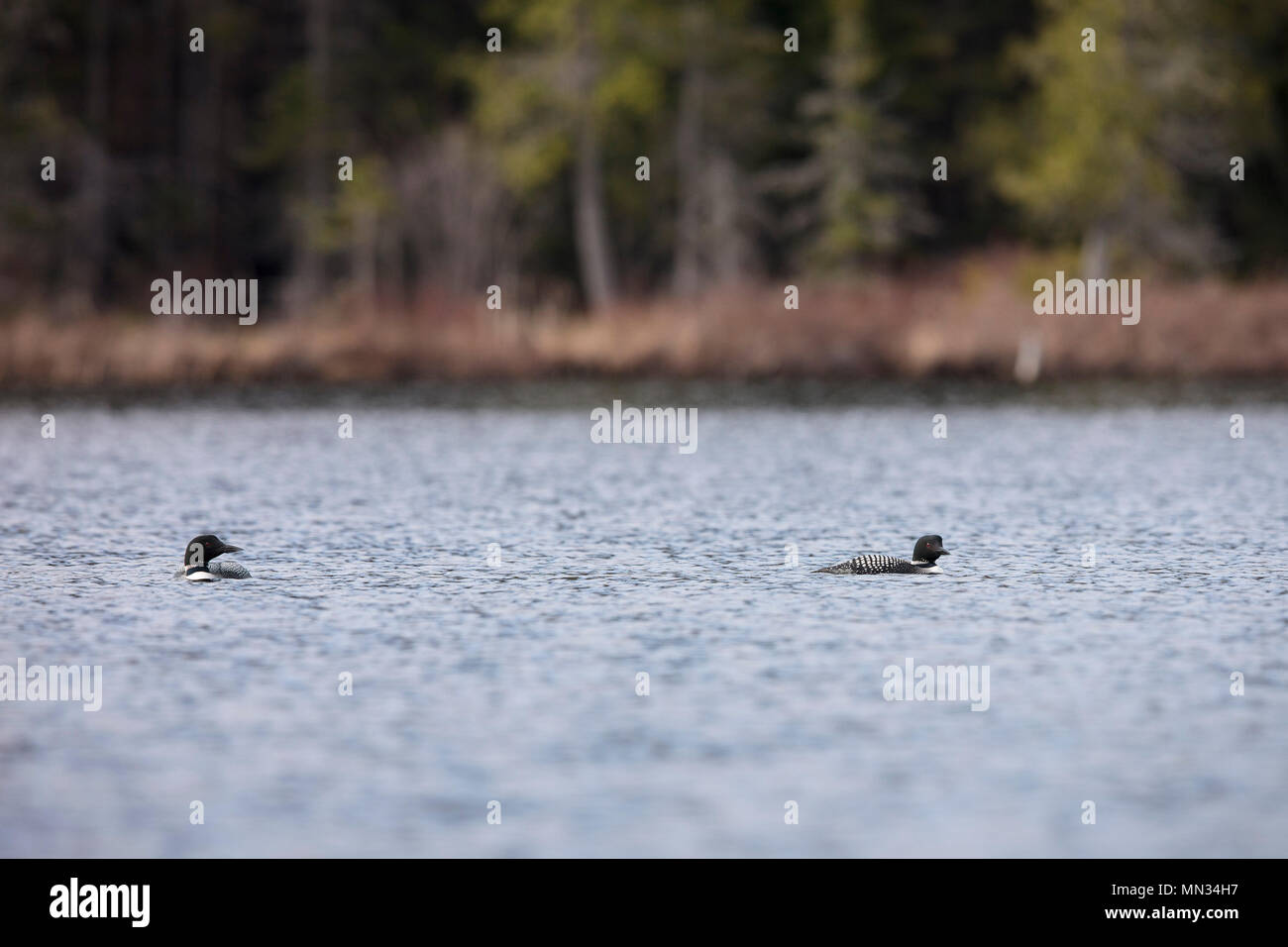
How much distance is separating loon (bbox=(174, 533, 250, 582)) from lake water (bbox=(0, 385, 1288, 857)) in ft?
0.46

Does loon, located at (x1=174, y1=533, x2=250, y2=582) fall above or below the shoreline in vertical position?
below

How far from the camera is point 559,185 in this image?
206 ft

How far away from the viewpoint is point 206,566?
735 inches

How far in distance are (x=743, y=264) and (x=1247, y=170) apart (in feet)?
50.5

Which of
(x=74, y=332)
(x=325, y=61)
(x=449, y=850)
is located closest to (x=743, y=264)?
(x=325, y=61)

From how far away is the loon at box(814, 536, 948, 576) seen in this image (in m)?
19.0

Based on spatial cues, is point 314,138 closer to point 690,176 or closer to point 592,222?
point 592,222

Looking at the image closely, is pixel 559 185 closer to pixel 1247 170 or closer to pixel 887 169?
pixel 887 169
